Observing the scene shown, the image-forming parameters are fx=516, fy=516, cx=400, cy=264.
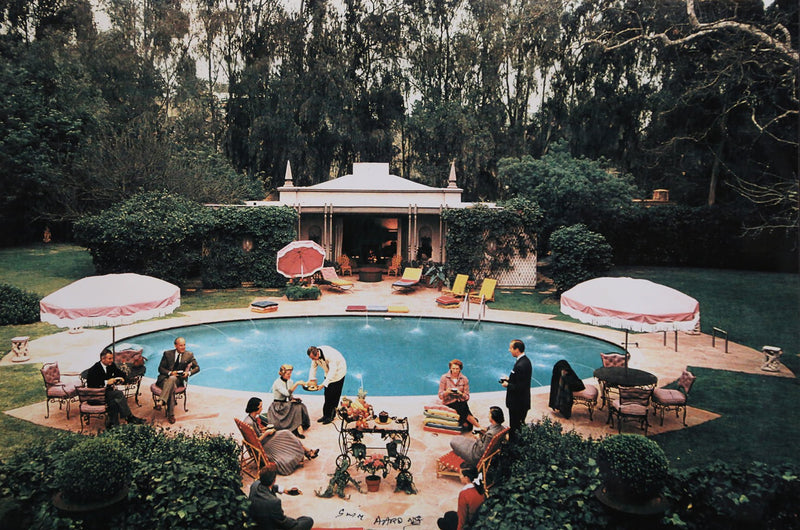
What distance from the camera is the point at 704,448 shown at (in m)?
7.93

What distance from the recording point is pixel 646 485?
15.7ft

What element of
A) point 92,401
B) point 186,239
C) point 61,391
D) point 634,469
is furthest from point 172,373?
point 186,239

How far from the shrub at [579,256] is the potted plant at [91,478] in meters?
17.5

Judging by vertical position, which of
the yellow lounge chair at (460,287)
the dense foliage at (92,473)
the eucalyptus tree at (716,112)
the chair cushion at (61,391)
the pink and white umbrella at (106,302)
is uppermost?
the eucalyptus tree at (716,112)

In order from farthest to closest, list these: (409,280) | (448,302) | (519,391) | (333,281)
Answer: (409,280), (333,281), (448,302), (519,391)

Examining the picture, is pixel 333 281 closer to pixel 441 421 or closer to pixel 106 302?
pixel 106 302

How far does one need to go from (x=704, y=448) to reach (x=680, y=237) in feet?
74.9

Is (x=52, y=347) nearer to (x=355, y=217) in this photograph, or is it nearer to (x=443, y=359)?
(x=443, y=359)

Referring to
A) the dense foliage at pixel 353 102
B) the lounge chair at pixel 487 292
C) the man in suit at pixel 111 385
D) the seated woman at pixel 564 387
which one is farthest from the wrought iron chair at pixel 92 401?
the dense foliage at pixel 353 102

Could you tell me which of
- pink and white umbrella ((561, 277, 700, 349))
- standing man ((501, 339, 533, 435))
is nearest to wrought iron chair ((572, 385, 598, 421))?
pink and white umbrella ((561, 277, 700, 349))

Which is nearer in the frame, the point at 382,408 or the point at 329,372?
the point at 329,372

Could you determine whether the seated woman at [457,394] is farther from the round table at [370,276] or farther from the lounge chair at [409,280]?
the round table at [370,276]

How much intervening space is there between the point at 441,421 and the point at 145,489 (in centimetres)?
472

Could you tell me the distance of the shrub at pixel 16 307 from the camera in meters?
15.5
